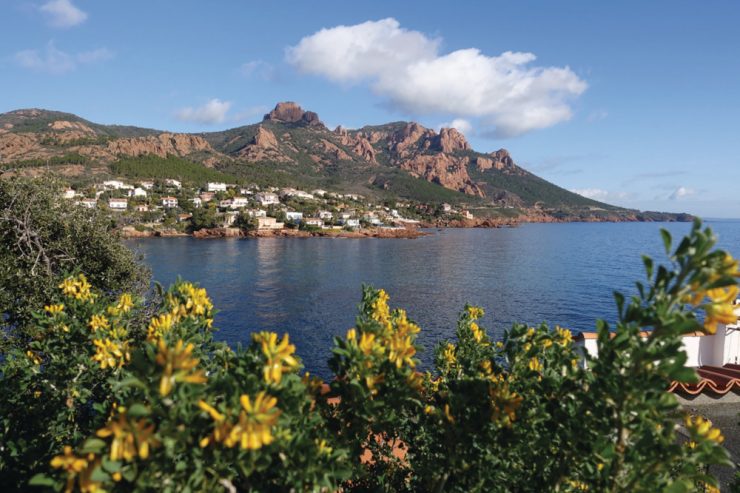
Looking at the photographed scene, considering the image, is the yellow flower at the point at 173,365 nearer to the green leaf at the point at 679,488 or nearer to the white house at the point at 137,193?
the green leaf at the point at 679,488

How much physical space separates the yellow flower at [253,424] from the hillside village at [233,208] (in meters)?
88.2

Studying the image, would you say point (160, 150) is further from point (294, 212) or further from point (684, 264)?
point (684, 264)

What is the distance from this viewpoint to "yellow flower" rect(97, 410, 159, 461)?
213 cm

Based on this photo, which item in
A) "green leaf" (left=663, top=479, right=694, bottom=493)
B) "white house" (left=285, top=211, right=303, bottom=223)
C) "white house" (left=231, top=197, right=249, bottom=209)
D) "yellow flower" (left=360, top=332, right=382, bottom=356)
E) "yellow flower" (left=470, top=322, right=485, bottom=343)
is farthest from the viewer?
"white house" (left=231, top=197, right=249, bottom=209)

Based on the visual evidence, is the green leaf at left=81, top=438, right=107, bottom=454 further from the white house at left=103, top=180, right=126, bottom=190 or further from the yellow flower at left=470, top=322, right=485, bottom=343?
the white house at left=103, top=180, right=126, bottom=190

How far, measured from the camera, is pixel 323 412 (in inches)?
144

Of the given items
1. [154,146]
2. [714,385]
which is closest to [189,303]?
[714,385]

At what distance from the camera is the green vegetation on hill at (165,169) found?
13888cm

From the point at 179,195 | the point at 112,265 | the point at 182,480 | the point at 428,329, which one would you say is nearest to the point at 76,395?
the point at 182,480

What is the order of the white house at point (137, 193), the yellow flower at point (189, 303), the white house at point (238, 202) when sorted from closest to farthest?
the yellow flower at point (189, 303), the white house at point (137, 193), the white house at point (238, 202)

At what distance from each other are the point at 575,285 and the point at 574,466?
56.1m

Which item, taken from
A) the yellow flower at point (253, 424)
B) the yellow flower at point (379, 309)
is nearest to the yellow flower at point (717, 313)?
the yellow flower at point (253, 424)

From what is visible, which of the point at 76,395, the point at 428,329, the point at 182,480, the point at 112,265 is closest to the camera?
the point at 182,480

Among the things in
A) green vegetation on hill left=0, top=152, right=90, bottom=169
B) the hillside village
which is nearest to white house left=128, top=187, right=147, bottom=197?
the hillside village
